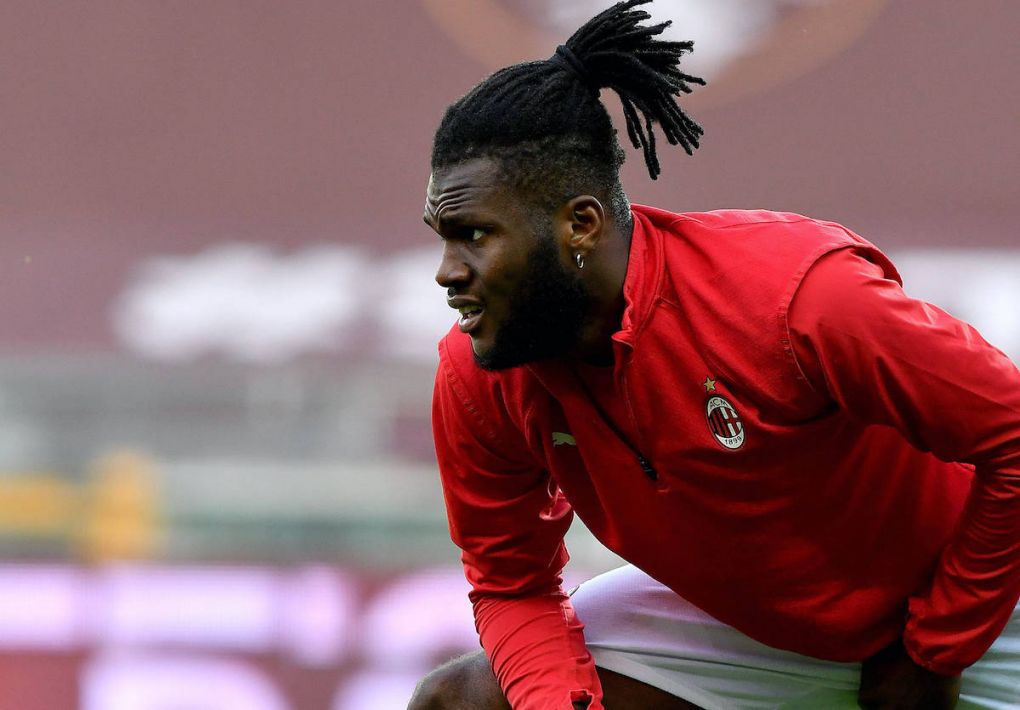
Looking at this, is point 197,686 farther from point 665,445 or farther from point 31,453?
point 665,445

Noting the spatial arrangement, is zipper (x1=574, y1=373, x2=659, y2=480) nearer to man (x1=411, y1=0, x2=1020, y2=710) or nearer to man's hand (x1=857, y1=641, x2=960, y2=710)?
man (x1=411, y1=0, x2=1020, y2=710)

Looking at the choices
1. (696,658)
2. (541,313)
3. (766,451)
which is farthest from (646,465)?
(696,658)

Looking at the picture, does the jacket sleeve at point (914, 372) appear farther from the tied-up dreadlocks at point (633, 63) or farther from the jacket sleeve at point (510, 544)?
the jacket sleeve at point (510, 544)

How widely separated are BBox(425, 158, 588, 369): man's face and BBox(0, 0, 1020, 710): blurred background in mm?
2813

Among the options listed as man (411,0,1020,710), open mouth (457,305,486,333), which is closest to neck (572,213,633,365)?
man (411,0,1020,710)

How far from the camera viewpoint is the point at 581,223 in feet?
6.21

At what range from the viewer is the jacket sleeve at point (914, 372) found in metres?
1.74

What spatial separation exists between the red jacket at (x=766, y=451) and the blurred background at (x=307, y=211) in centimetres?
254

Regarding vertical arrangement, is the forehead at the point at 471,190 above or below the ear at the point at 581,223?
above

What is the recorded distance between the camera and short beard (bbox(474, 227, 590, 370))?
1.87m

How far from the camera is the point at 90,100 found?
5094mm

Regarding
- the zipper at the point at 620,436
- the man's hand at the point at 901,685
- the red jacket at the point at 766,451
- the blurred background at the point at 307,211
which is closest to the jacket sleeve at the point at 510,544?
the red jacket at the point at 766,451

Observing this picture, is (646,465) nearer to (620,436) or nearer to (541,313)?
(620,436)

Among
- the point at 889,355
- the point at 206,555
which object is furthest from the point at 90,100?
the point at 889,355
